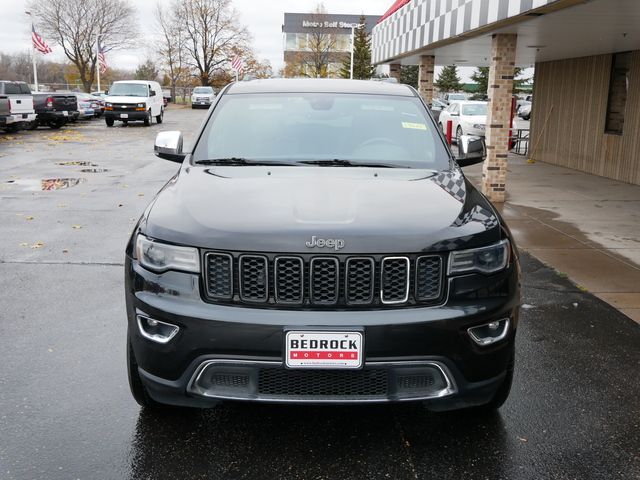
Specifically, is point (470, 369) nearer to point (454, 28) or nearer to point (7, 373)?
point (7, 373)

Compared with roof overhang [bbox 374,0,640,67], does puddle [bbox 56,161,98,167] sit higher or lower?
lower

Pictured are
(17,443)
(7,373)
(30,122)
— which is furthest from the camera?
(30,122)

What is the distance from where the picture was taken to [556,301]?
5.49 metres

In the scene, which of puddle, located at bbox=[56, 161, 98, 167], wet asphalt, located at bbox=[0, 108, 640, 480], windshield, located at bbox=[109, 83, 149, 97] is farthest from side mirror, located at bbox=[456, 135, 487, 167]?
windshield, located at bbox=[109, 83, 149, 97]

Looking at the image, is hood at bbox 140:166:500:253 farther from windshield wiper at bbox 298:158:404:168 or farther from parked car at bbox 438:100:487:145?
parked car at bbox 438:100:487:145

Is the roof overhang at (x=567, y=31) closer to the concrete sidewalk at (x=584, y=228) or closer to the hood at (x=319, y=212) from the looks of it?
the concrete sidewalk at (x=584, y=228)

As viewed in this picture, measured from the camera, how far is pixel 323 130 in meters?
4.12

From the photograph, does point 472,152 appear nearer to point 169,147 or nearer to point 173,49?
point 169,147

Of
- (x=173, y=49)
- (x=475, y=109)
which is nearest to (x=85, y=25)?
(x=173, y=49)

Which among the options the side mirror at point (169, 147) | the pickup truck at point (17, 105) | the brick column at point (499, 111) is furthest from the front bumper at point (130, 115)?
the side mirror at point (169, 147)

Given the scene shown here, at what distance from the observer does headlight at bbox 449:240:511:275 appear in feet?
9.28

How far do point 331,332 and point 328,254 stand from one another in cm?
32

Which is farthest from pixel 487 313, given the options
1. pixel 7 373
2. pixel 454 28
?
pixel 454 28

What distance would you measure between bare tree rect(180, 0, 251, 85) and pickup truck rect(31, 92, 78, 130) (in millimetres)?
39342
